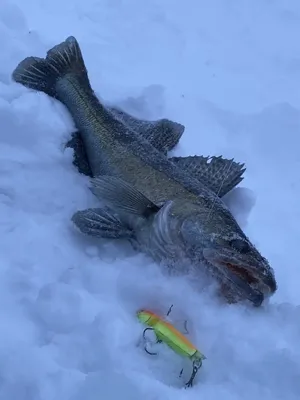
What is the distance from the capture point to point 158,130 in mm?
4223

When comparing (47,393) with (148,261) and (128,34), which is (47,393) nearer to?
(148,261)

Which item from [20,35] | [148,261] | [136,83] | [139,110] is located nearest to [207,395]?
[148,261]

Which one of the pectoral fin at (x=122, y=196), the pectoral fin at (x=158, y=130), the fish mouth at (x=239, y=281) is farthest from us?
the pectoral fin at (x=158, y=130)

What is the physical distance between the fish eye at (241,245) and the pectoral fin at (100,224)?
0.59m

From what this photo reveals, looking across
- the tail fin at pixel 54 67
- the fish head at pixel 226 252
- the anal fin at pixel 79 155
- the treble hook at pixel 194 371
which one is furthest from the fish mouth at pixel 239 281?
the tail fin at pixel 54 67

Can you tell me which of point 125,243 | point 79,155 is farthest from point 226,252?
point 79,155

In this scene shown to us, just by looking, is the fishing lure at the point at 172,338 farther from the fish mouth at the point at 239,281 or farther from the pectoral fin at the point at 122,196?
the pectoral fin at the point at 122,196

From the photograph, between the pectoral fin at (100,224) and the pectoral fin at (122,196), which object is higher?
the pectoral fin at (122,196)

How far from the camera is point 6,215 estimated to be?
3.19m

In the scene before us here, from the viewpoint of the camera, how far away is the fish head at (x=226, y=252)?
310 cm

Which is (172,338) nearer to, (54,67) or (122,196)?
(122,196)

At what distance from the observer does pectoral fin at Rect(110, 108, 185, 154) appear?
13.7 ft

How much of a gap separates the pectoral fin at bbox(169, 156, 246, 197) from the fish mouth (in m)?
0.75

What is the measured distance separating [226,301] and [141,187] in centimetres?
91
